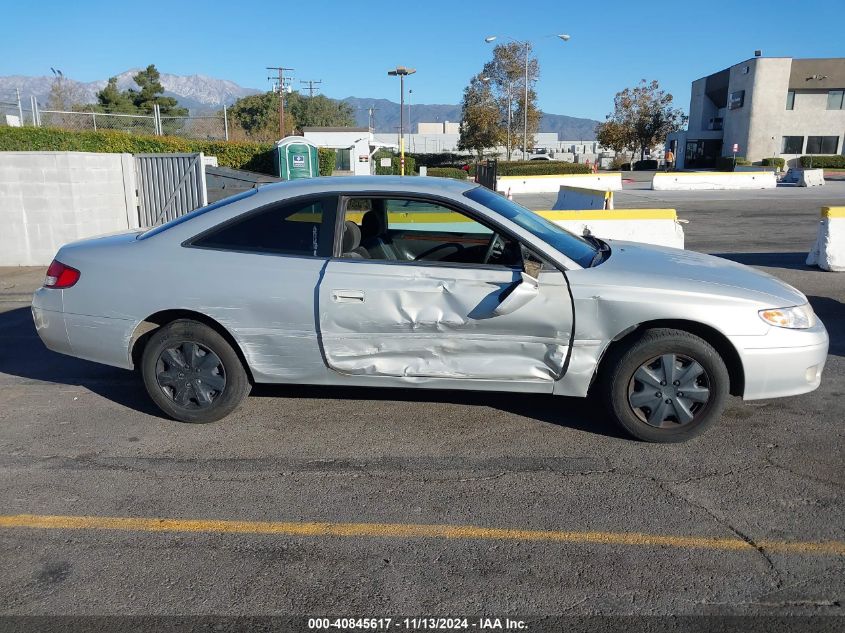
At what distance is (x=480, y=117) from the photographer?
187 feet

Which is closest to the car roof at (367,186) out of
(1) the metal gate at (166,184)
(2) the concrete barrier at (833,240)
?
(2) the concrete barrier at (833,240)

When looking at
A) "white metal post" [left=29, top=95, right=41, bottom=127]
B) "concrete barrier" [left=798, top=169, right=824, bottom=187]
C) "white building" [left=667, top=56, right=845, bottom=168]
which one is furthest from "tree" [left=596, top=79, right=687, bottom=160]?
"white metal post" [left=29, top=95, right=41, bottom=127]

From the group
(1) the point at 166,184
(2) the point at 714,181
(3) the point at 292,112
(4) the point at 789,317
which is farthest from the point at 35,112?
(3) the point at 292,112

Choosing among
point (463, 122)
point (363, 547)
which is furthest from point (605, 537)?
point (463, 122)

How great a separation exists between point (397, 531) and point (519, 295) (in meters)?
1.57

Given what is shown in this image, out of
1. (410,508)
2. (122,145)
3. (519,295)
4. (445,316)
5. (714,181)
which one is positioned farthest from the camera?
(714,181)

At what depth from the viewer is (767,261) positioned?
11.0 m

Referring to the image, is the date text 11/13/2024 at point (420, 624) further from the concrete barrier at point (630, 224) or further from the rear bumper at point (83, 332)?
the concrete barrier at point (630, 224)

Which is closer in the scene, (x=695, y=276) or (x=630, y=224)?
(x=695, y=276)

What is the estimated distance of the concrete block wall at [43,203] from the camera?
35.1ft

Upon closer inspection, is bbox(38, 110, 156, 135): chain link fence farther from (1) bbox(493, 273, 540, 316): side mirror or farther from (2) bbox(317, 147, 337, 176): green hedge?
(1) bbox(493, 273, 540, 316): side mirror

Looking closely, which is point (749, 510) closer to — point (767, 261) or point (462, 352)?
point (462, 352)

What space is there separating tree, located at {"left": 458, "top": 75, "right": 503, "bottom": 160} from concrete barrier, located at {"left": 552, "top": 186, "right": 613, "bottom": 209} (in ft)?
137

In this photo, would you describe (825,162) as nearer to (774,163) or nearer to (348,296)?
(774,163)
